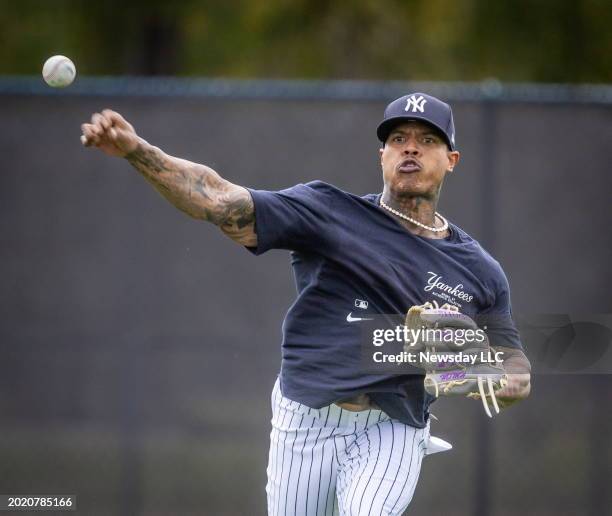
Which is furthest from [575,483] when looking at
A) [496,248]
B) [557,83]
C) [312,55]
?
[312,55]

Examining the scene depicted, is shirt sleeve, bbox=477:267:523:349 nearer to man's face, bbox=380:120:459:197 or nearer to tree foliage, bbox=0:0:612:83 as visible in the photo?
man's face, bbox=380:120:459:197

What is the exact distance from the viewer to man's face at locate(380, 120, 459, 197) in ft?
14.3

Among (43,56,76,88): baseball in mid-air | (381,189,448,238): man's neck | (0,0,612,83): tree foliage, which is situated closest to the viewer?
(43,56,76,88): baseball in mid-air

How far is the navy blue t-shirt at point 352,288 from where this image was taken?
4180 mm

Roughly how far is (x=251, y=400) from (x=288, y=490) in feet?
7.32

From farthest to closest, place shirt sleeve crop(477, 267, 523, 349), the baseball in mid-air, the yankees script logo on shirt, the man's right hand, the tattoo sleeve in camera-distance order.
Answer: shirt sleeve crop(477, 267, 523, 349) → the yankees script logo on shirt → the baseball in mid-air → the tattoo sleeve → the man's right hand

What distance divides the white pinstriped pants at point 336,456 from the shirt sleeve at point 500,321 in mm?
505

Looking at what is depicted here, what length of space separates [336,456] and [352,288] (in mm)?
671

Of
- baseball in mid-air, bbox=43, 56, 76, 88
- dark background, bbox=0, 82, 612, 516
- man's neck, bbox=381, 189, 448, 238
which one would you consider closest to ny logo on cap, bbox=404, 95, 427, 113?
man's neck, bbox=381, 189, 448, 238

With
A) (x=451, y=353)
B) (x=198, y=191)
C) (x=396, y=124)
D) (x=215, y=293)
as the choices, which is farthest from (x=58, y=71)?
(x=215, y=293)

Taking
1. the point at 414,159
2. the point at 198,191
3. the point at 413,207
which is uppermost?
the point at 414,159

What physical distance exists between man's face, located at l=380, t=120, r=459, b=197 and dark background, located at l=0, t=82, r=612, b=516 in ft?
7.15

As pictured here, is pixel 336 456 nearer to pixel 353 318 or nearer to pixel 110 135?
pixel 353 318

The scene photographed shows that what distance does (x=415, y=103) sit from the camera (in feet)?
14.4
